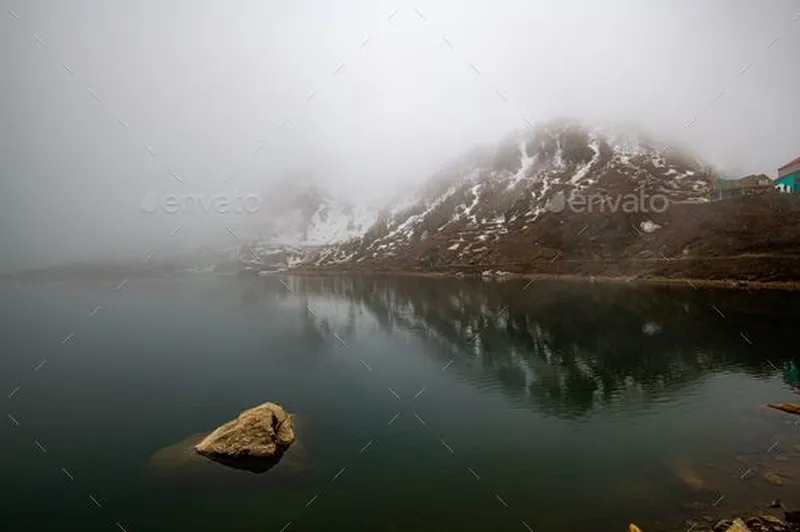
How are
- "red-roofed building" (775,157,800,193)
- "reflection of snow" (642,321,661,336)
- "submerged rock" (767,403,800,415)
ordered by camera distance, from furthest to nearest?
"red-roofed building" (775,157,800,193) < "reflection of snow" (642,321,661,336) < "submerged rock" (767,403,800,415)

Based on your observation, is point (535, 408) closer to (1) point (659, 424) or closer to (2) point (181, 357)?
(1) point (659, 424)

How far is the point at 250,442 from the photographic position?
133 feet

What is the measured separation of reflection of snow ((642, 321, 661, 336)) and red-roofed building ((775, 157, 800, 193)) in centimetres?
10950

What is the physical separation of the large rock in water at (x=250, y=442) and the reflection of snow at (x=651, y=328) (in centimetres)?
7318

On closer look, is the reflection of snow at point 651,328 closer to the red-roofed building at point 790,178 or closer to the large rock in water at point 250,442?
the large rock in water at point 250,442

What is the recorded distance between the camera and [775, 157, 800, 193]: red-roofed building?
537 ft

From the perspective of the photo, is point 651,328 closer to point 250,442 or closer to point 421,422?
point 421,422

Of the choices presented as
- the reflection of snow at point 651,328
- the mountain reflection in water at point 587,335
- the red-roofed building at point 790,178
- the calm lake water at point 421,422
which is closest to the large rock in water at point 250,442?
the calm lake water at point 421,422

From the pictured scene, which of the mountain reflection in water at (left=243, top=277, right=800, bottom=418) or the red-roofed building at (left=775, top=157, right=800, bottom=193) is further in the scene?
the red-roofed building at (left=775, top=157, right=800, bottom=193)

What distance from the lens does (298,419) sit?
166ft

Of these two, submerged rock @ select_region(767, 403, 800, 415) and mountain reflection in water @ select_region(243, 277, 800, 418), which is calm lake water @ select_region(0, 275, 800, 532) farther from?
submerged rock @ select_region(767, 403, 800, 415)

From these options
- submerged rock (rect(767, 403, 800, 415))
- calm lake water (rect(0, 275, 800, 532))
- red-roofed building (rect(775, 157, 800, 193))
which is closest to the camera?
calm lake water (rect(0, 275, 800, 532))

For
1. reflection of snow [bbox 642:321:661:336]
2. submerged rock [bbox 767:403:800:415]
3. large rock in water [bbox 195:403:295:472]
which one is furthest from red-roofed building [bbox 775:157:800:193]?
large rock in water [bbox 195:403:295:472]

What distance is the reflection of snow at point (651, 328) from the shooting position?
298 ft
